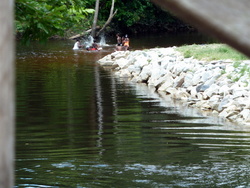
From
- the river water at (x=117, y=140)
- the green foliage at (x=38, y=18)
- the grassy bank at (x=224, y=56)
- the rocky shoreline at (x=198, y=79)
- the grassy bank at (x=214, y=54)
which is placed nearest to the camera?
the green foliage at (x=38, y=18)

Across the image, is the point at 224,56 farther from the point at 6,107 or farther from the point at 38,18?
the point at 6,107

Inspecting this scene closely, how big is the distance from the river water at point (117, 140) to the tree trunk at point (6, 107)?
5.83m

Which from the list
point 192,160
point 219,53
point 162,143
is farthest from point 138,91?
point 192,160

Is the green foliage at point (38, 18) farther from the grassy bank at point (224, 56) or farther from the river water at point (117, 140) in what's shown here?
the grassy bank at point (224, 56)

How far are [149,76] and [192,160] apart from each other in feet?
39.6

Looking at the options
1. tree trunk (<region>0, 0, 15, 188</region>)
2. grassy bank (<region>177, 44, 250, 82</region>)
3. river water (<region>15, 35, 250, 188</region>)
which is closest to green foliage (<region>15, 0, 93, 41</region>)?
river water (<region>15, 35, 250, 188</region>)

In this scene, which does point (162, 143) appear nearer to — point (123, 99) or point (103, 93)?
point (123, 99)

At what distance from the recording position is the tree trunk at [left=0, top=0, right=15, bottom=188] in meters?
1.46

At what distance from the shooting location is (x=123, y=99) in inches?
639

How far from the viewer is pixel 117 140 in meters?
10.6

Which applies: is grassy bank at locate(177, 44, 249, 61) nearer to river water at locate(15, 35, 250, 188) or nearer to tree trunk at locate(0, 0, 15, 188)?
river water at locate(15, 35, 250, 188)

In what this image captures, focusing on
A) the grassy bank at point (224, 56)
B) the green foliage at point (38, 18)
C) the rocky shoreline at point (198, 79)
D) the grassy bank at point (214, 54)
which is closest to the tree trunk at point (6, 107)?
the green foliage at point (38, 18)

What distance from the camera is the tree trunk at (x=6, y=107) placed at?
4.80 ft

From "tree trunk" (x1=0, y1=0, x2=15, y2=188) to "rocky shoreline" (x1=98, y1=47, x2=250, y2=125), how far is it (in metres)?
11.6
